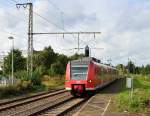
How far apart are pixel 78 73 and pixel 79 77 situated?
1.07ft

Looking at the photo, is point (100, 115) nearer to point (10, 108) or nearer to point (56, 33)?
point (10, 108)

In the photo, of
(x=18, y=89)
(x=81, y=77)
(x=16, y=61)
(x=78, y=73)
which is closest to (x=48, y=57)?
(x=16, y=61)

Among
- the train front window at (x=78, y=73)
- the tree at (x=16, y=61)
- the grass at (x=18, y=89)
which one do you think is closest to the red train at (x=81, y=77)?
the train front window at (x=78, y=73)

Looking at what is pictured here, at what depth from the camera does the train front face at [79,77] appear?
3088cm

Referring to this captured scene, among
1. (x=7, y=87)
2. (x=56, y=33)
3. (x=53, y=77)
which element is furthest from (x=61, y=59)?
(x=7, y=87)

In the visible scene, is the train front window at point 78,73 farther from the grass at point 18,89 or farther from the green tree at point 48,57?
the green tree at point 48,57

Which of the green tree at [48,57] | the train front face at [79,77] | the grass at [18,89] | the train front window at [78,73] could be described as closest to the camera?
the train front face at [79,77]

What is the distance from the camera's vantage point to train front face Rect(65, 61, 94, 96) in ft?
101

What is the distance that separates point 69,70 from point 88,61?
1.69m

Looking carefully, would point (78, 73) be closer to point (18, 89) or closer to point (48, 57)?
point (18, 89)

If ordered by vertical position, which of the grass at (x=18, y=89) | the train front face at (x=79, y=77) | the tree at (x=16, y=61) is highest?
the tree at (x=16, y=61)

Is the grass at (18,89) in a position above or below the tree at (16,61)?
below

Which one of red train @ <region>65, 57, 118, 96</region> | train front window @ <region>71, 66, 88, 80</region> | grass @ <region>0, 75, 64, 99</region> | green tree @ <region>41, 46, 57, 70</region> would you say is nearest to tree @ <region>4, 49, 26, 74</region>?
green tree @ <region>41, 46, 57, 70</region>

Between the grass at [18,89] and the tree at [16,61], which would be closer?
the grass at [18,89]
